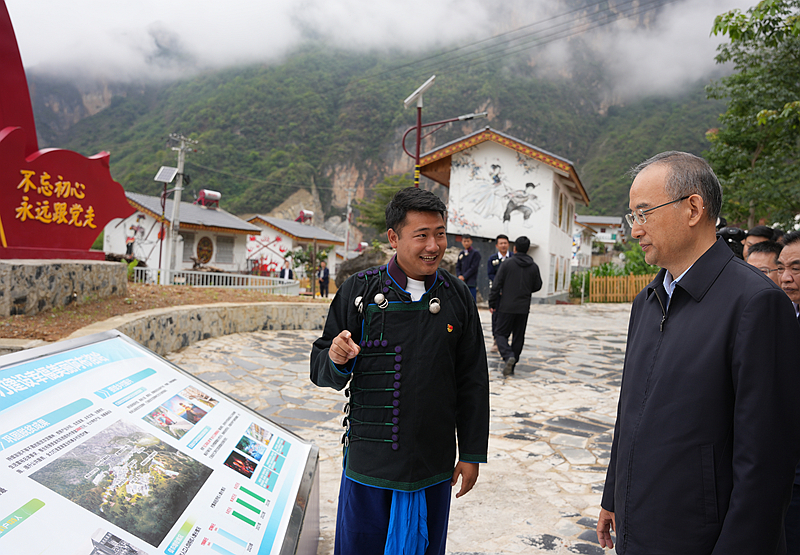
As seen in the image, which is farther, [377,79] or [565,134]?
[377,79]

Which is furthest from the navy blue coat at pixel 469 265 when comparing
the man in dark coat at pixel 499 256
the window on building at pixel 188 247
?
the window on building at pixel 188 247

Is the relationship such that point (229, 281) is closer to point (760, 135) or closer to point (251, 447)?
point (251, 447)

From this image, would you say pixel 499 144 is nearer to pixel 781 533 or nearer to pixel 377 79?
pixel 781 533

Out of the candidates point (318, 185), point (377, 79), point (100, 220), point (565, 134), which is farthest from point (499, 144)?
point (377, 79)

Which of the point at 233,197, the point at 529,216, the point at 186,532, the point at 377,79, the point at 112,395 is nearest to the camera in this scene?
the point at 186,532

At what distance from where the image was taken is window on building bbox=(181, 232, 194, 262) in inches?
1218

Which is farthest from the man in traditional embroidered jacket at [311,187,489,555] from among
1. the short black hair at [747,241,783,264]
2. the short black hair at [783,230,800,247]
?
the short black hair at [747,241,783,264]

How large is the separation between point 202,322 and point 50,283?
2733 mm

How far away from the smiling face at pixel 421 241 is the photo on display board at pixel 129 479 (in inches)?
42.3

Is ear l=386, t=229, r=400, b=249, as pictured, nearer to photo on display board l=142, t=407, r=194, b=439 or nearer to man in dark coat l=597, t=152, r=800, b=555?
man in dark coat l=597, t=152, r=800, b=555

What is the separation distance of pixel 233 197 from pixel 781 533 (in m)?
62.7

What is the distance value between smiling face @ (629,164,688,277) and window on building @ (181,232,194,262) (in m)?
32.2

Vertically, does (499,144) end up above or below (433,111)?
below

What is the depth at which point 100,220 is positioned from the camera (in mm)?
7105
